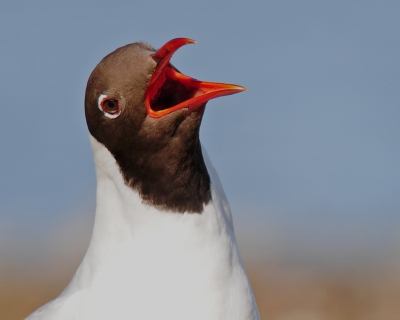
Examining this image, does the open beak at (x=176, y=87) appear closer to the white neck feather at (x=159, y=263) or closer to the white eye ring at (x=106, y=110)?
the white eye ring at (x=106, y=110)

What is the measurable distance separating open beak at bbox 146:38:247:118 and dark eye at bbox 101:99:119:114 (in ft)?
0.53

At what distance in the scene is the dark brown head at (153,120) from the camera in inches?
179

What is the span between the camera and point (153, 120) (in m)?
4.57

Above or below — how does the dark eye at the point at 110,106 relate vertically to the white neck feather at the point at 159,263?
above

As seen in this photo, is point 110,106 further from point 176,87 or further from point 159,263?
point 159,263

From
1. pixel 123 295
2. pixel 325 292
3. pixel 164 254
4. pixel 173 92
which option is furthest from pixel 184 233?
pixel 325 292

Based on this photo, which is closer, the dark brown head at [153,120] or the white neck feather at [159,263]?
the dark brown head at [153,120]

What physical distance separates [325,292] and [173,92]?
9.83 meters

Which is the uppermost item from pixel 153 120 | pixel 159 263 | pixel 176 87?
pixel 176 87

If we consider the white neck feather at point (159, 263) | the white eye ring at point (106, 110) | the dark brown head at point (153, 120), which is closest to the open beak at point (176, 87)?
the dark brown head at point (153, 120)

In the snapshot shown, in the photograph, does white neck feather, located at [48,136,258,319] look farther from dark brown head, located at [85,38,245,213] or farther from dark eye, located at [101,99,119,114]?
dark eye, located at [101,99,119,114]

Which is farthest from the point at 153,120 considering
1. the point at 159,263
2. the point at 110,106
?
the point at 159,263

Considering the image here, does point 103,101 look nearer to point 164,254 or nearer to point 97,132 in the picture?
point 97,132

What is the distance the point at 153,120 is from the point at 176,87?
281mm
